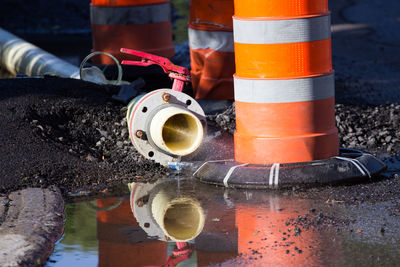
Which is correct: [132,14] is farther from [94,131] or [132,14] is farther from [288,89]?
Result: [288,89]

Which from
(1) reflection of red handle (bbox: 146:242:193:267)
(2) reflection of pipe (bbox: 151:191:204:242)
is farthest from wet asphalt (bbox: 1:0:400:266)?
(1) reflection of red handle (bbox: 146:242:193:267)

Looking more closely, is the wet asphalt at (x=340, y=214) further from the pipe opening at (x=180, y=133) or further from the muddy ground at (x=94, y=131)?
the pipe opening at (x=180, y=133)

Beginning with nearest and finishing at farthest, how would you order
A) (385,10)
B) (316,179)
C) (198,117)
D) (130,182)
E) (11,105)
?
(316,179) → (130,182) → (198,117) → (11,105) → (385,10)

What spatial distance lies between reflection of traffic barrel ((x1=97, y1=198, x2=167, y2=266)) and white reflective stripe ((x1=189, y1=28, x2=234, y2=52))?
3338 millimetres

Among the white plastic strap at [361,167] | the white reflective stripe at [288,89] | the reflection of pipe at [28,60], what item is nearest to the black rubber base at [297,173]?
the white plastic strap at [361,167]

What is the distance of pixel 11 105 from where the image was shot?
7148 mm

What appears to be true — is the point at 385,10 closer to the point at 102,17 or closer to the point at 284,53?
the point at 102,17

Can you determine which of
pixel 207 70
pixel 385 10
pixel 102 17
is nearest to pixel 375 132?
pixel 207 70

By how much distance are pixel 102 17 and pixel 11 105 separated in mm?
2950

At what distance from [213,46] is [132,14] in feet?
5.86

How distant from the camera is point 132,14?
966 cm

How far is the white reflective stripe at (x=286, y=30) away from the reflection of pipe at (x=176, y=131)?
0.97m

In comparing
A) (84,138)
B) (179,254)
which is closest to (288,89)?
(179,254)

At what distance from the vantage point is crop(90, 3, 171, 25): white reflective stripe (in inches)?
379
